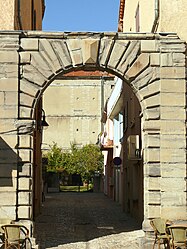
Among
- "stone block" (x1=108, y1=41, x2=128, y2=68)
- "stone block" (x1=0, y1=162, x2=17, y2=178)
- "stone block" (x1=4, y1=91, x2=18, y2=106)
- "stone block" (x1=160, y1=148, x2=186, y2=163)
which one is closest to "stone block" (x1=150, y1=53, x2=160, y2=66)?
"stone block" (x1=108, y1=41, x2=128, y2=68)

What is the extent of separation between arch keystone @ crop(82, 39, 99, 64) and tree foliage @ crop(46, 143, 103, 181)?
39373 mm

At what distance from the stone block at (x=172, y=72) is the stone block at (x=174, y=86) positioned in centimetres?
10

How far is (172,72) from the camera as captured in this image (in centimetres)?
1409

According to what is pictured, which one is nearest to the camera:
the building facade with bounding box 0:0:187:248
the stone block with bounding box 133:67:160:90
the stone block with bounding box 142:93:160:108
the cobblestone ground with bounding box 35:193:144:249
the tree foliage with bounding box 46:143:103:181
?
the building facade with bounding box 0:0:187:248

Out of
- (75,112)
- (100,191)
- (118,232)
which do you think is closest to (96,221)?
(118,232)

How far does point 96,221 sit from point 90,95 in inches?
1565

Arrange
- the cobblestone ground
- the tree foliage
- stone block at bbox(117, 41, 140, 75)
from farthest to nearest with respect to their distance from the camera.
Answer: the tree foliage → the cobblestone ground → stone block at bbox(117, 41, 140, 75)

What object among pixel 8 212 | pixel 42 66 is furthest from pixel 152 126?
pixel 8 212

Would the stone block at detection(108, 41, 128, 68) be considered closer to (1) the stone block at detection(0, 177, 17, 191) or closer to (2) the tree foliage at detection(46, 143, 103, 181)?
(1) the stone block at detection(0, 177, 17, 191)

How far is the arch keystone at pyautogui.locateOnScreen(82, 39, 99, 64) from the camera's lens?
1418 cm

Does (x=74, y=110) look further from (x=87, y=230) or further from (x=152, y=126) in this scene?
(x=152, y=126)

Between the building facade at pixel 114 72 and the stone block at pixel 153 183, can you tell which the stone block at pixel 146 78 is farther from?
the stone block at pixel 153 183

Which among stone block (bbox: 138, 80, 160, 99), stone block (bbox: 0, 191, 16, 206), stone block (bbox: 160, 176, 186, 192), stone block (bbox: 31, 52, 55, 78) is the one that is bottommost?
stone block (bbox: 0, 191, 16, 206)

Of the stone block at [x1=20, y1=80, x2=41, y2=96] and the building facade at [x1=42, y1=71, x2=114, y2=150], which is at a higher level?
the building facade at [x1=42, y1=71, x2=114, y2=150]
